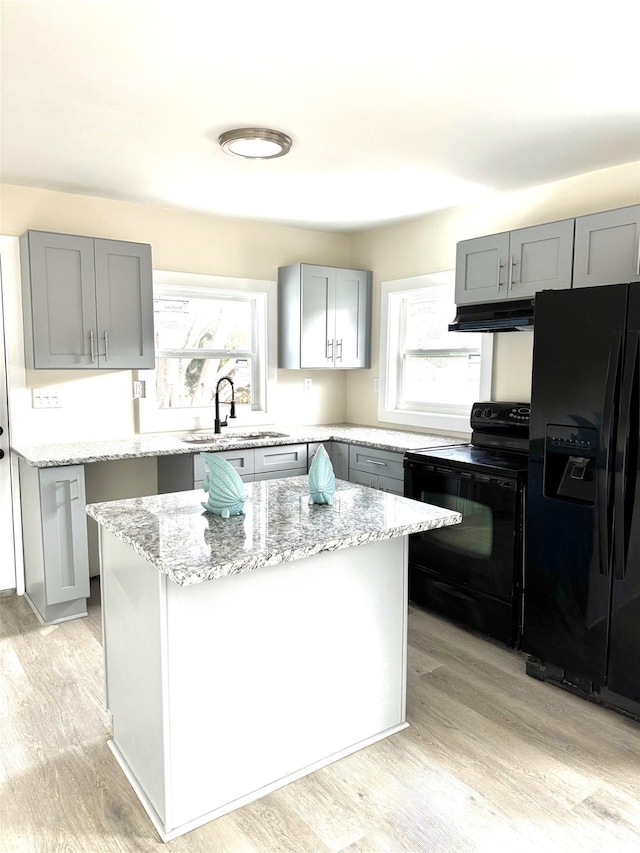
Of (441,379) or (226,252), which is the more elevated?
(226,252)

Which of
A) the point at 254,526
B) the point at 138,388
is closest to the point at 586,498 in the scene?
Answer: the point at 254,526

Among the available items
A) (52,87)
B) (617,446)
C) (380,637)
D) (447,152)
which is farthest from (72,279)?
(617,446)

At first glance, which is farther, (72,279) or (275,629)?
(72,279)

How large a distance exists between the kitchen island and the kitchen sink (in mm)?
1588

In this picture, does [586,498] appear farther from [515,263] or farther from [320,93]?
[320,93]

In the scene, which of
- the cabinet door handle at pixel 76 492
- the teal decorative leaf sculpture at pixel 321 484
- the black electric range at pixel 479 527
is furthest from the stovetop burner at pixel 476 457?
the cabinet door handle at pixel 76 492

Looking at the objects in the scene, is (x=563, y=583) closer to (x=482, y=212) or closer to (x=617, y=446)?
(x=617, y=446)

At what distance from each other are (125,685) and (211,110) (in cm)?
220

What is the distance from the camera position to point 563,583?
2.57 meters

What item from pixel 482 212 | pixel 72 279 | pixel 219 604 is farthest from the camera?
pixel 482 212

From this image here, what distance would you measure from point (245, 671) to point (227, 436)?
2.42m

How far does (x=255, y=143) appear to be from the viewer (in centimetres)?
272

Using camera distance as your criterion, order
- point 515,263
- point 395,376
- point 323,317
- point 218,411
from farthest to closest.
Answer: point 395,376 < point 323,317 < point 218,411 < point 515,263

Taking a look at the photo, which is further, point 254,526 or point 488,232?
point 488,232
